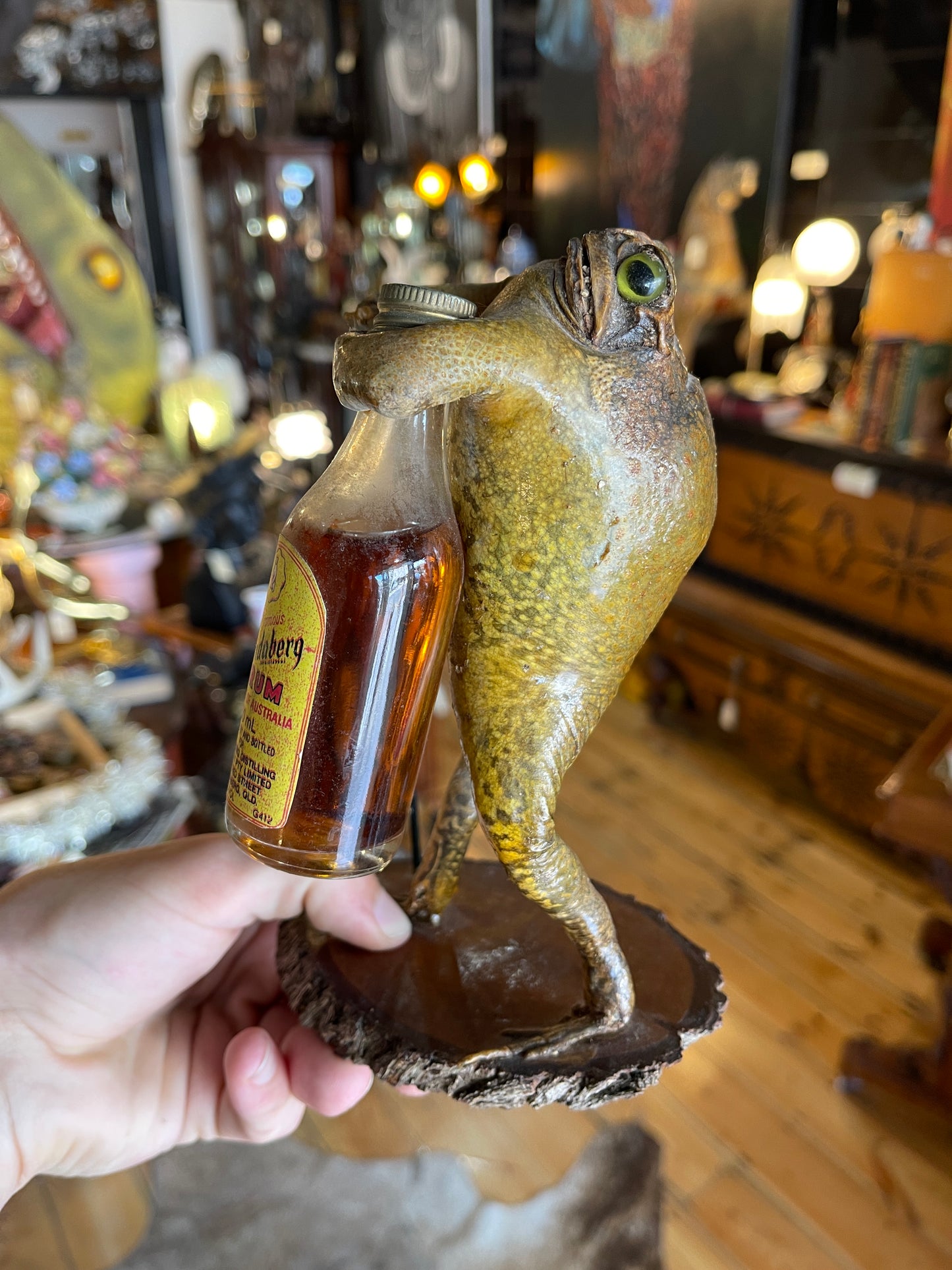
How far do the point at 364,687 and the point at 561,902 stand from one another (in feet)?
0.66

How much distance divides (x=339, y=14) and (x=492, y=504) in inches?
217

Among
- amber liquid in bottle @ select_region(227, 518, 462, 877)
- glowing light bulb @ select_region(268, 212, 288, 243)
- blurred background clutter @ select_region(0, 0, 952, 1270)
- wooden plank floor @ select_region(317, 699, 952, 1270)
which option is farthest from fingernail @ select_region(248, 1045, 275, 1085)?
glowing light bulb @ select_region(268, 212, 288, 243)

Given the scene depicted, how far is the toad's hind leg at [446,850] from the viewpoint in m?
0.70

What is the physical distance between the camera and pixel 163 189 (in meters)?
4.91

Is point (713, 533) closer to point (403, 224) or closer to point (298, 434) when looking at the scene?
point (298, 434)

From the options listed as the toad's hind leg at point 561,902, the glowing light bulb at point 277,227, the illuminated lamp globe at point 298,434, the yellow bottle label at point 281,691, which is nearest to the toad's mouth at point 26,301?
the glowing light bulb at point 277,227

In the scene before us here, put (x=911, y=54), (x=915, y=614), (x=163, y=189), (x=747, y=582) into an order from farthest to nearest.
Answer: (x=163, y=189) < (x=747, y=582) < (x=911, y=54) < (x=915, y=614)

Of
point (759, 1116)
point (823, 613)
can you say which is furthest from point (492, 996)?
point (823, 613)

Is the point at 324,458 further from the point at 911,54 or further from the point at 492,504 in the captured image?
the point at 492,504

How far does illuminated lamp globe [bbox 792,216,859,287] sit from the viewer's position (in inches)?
99.3

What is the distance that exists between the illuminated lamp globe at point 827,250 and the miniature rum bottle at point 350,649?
239cm

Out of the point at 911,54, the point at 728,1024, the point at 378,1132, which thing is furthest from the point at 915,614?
the point at 378,1132

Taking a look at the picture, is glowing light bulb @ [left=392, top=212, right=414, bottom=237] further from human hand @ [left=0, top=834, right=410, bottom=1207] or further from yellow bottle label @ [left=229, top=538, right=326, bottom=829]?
yellow bottle label @ [left=229, top=538, right=326, bottom=829]

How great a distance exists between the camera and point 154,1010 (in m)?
0.90
